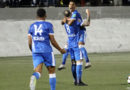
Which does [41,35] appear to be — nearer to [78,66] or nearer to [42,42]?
[42,42]

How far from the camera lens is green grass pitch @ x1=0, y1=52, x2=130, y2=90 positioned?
15422mm

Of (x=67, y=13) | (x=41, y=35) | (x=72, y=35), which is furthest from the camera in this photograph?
(x=67, y=13)

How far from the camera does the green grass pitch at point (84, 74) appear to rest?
50.6ft

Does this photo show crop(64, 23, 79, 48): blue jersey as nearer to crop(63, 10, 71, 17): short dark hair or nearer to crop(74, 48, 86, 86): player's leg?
crop(74, 48, 86, 86): player's leg

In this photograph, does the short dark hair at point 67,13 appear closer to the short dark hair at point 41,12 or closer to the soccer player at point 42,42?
the soccer player at point 42,42

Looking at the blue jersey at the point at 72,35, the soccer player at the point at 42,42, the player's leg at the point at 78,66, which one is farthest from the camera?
the blue jersey at the point at 72,35

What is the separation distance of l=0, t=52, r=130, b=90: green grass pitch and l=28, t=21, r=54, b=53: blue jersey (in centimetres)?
264

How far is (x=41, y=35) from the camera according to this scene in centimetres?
1247

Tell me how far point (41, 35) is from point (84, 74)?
6722mm

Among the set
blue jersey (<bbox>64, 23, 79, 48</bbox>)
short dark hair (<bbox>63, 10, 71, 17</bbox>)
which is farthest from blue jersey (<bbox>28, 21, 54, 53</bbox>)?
short dark hair (<bbox>63, 10, 71, 17</bbox>)

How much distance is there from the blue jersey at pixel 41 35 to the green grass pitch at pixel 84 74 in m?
2.64

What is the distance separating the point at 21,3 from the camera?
27.5 meters

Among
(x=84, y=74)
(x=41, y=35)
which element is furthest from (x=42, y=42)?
(x=84, y=74)

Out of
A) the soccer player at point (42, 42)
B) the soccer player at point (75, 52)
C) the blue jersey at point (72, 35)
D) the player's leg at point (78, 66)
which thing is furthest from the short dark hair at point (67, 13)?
the soccer player at point (42, 42)
